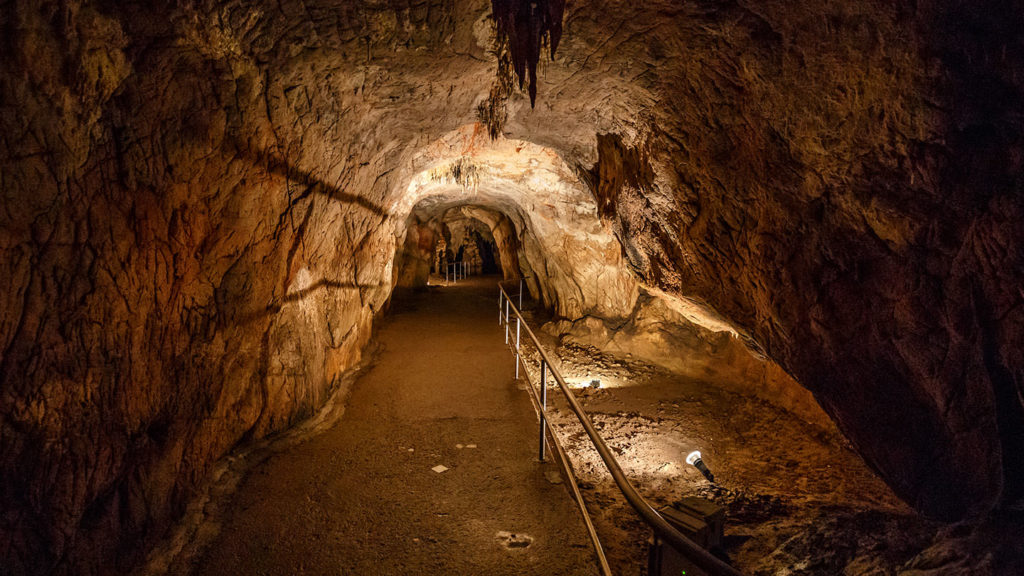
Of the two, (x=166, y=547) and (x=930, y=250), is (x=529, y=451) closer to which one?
(x=166, y=547)

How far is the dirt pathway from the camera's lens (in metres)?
3.16

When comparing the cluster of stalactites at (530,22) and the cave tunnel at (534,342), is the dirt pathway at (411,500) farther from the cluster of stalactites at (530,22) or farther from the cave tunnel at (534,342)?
the cluster of stalactites at (530,22)

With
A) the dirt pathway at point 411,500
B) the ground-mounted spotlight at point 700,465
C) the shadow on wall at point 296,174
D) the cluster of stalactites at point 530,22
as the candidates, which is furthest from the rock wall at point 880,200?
the shadow on wall at point 296,174

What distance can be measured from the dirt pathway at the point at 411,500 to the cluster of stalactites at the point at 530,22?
11.1 feet

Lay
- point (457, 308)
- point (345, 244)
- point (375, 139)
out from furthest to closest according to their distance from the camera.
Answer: point (457, 308) < point (345, 244) < point (375, 139)

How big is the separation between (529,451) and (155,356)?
312 centimetres

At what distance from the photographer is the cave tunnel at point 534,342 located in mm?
2617

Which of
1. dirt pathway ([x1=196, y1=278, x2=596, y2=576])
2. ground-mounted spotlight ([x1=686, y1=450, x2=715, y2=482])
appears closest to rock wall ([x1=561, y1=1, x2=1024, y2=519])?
ground-mounted spotlight ([x1=686, y1=450, x2=715, y2=482])

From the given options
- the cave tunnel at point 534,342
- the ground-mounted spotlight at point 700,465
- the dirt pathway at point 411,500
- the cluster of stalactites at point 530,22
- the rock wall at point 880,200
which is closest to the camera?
the cave tunnel at point 534,342

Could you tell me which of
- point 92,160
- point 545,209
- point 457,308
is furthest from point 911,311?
point 457,308

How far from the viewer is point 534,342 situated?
4.51 metres

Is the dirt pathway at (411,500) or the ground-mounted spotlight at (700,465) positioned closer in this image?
the dirt pathway at (411,500)

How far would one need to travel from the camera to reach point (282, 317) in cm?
501

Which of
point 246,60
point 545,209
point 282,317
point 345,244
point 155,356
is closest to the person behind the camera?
point 155,356
